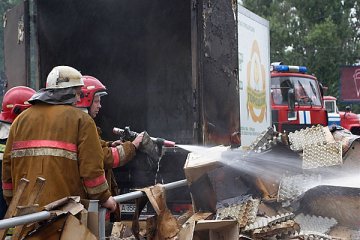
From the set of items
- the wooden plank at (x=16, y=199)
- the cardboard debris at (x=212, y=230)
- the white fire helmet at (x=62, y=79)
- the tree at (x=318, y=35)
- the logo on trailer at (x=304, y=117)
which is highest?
the tree at (x=318, y=35)

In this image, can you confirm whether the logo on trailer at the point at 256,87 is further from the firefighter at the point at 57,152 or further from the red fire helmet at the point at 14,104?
the firefighter at the point at 57,152

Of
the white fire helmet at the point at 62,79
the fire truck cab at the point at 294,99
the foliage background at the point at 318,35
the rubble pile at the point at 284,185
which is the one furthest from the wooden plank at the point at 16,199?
the foliage background at the point at 318,35

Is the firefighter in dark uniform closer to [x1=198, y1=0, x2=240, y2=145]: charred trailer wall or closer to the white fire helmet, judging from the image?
the white fire helmet

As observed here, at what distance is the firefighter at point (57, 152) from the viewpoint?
12.1 feet

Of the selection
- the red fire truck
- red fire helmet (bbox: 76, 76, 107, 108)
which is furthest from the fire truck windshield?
red fire helmet (bbox: 76, 76, 107, 108)

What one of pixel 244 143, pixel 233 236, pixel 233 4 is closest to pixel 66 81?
pixel 233 236

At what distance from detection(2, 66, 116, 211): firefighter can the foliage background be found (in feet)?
80.2

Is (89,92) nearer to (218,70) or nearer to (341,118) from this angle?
(218,70)

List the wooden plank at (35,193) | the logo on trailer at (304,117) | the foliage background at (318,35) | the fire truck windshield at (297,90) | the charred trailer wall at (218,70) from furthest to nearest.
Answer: the foliage background at (318,35), the logo on trailer at (304,117), the fire truck windshield at (297,90), the charred trailer wall at (218,70), the wooden plank at (35,193)

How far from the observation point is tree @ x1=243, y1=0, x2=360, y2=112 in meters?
27.5

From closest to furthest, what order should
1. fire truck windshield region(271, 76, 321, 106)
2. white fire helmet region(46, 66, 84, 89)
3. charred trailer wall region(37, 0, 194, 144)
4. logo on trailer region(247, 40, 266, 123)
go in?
white fire helmet region(46, 66, 84, 89) < charred trailer wall region(37, 0, 194, 144) < logo on trailer region(247, 40, 266, 123) < fire truck windshield region(271, 76, 321, 106)

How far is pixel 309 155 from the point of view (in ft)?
16.4

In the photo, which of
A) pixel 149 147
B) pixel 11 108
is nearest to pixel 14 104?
pixel 11 108

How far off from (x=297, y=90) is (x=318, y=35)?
16.9 meters
